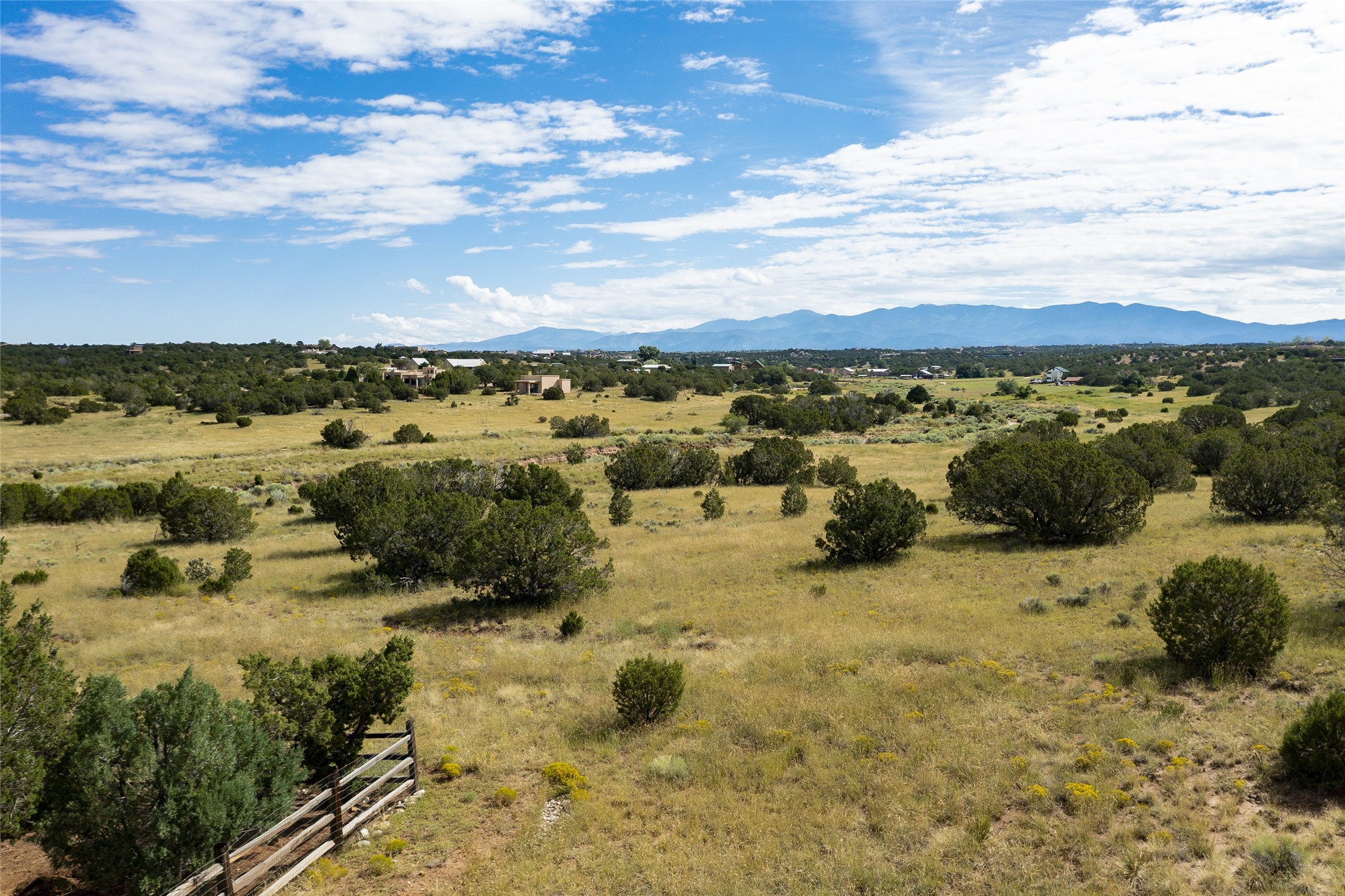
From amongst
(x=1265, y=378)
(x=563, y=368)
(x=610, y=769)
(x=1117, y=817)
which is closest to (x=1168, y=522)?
(x=1117, y=817)

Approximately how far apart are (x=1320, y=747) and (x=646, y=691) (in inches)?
347

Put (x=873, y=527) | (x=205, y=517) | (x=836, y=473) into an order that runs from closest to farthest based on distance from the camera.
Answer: (x=873, y=527) < (x=205, y=517) < (x=836, y=473)

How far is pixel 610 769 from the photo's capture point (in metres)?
10.5

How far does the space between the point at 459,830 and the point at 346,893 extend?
1.56 metres

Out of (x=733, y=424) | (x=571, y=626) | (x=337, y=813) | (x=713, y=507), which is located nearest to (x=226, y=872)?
(x=337, y=813)

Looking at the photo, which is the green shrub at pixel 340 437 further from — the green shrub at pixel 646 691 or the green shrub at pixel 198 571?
the green shrub at pixel 646 691

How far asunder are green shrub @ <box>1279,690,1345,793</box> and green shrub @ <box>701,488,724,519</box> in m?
25.1

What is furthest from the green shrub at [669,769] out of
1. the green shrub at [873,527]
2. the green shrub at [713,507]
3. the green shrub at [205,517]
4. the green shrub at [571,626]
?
the green shrub at [205,517]

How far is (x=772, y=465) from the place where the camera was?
4359 centimetres

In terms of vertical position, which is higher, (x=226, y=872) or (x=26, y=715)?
(x=26, y=715)

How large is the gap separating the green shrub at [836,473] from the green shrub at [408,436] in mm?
35168

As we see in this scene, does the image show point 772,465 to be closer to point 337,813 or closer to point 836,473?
point 836,473

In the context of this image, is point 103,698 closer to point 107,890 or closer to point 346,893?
point 107,890

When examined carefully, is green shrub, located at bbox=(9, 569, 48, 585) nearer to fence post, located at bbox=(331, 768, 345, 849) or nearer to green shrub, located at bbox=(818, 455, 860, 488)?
fence post, located at bbox=(331, 768, 345, 849)
